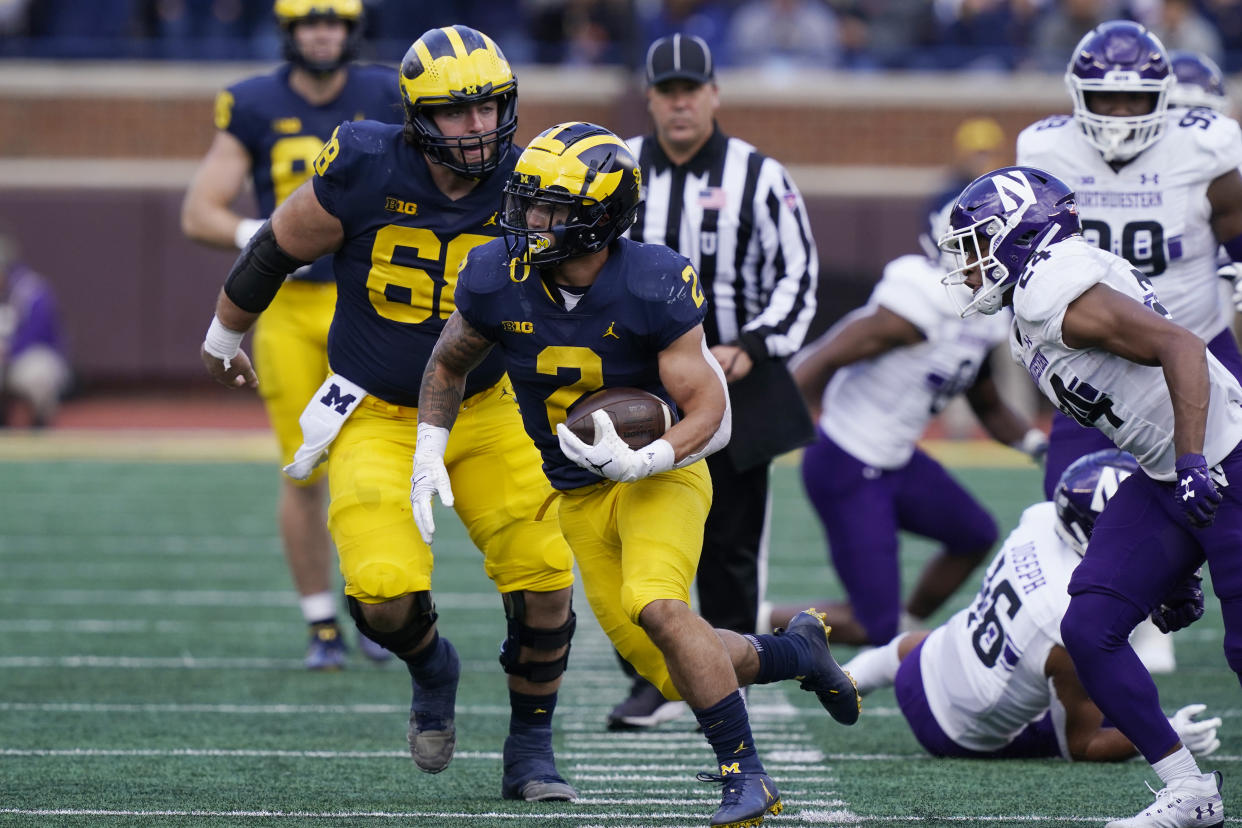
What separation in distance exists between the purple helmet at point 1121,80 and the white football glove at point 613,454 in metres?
1.95

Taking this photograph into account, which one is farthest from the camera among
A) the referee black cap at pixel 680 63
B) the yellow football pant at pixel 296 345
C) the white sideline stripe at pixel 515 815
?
the yellow football pant at pixel 296 345

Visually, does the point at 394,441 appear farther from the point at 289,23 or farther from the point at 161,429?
the point at 161,429

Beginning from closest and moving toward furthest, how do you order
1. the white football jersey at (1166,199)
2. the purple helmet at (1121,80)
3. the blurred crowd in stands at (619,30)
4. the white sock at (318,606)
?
the purple helmet at (1121,80) < the white football jersey at (1166,199) < the white sock at (318,606) < the blurred crowd in stands at (619,30)

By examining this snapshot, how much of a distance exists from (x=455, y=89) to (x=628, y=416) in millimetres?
894

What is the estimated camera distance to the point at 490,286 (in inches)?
152

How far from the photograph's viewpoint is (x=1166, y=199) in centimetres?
497

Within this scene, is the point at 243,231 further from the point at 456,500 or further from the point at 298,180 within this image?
the point at 456,500

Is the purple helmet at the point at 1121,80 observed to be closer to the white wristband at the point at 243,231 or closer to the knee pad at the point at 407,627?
the knee pad at the point at 407,627

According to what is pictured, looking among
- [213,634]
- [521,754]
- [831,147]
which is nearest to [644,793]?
[521,754]

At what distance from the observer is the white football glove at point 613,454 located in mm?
3598

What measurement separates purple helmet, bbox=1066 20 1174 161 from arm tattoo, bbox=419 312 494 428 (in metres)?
1.94

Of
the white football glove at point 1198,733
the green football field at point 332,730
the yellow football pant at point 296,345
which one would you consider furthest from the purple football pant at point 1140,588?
the yellow football pant at point 296,345

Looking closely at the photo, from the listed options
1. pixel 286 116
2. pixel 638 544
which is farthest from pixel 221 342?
pixel 286 116

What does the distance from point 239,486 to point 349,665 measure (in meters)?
5.09
